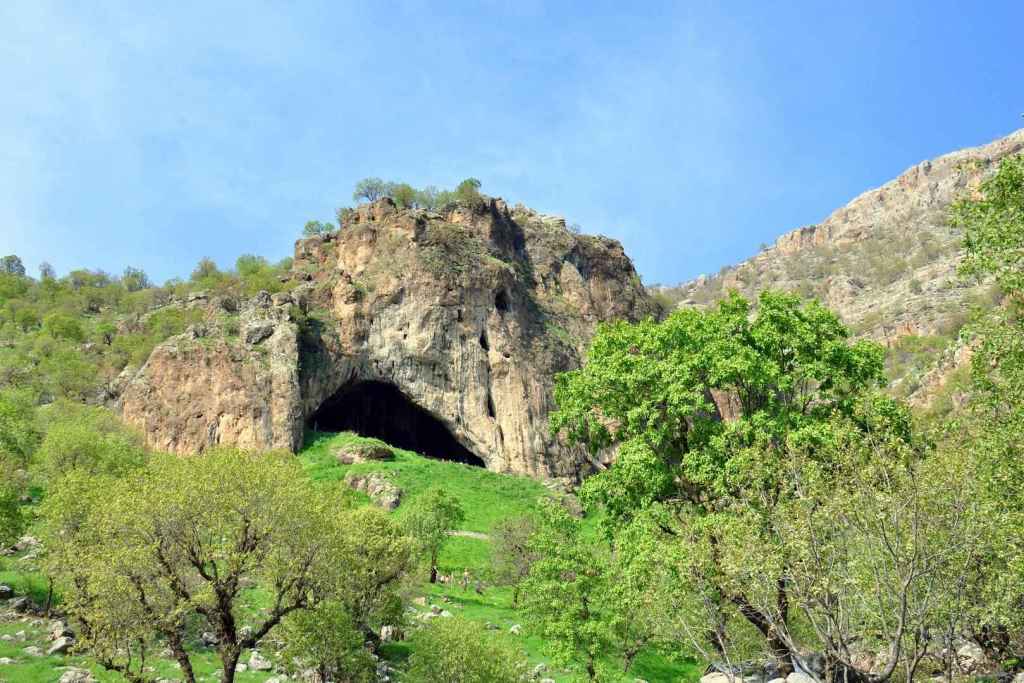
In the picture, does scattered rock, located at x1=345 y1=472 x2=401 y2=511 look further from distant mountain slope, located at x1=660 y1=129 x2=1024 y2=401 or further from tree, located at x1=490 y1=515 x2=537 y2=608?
distant mountain slope, located at x1=660 y1=129 x2=1024 y2=401

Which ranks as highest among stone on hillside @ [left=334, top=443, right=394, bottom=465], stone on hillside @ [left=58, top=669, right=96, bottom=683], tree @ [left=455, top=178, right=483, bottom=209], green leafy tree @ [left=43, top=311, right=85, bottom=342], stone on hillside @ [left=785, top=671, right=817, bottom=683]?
tree @ [left=455, top=178, right=483, bottom=209]

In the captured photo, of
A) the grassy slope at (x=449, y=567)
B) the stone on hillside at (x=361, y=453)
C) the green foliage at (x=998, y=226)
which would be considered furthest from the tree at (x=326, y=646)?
the stone on hillside at (x=361, y=453)

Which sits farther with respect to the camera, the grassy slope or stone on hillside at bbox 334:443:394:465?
stone on hillside at bbox 334:443:394:465

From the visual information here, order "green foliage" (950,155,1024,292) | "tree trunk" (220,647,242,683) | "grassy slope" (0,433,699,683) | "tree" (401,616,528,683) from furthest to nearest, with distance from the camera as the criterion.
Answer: "grassy slope" (0,433,699,683) → "tree" (401,616,528,683) → "tree trunk" (220,647,242,683) → "green foliage" (950,155,1024,292)

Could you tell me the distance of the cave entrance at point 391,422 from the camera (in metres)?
72.7

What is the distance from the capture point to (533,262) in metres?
85.8

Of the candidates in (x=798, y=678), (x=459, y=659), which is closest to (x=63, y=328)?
(x=459, y=659)

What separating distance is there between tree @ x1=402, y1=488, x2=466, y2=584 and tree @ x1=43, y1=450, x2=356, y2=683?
53.4 ft

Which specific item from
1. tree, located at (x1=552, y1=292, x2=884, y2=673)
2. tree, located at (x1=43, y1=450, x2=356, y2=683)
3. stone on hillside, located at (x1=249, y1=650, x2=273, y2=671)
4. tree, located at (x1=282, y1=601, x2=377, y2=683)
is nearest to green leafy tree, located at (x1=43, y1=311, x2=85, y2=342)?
stone on hillside, located at (x1=249, y1=650, x2=273, y2=671)

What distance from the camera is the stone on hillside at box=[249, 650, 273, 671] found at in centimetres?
2495

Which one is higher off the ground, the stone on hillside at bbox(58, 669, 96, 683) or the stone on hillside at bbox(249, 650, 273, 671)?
the stone on hillside at bbox(58, 669, 96, 683)

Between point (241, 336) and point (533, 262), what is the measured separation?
115 feet

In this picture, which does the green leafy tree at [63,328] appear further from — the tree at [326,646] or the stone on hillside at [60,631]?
the tree at [326,646]

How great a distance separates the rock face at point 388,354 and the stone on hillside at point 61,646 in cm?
3325
